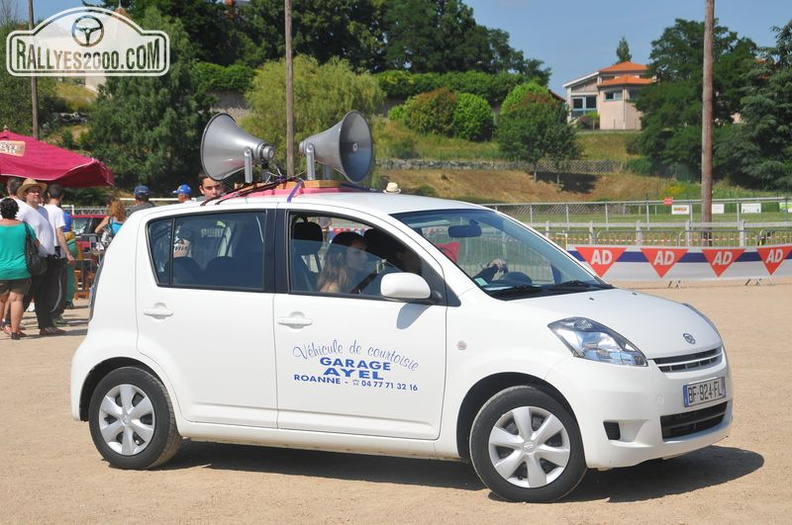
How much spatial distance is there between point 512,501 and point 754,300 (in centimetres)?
1425

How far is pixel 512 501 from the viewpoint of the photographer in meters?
6.38

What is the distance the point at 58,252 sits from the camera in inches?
627

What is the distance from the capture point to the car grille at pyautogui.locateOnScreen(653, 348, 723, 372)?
6195 mm

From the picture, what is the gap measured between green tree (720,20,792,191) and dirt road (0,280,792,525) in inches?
2646

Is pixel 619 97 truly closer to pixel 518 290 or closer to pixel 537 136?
pixel 537 136

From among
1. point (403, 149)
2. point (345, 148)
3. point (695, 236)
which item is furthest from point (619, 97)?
point (345, 148)

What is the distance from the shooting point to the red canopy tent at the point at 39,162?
65.5 ft

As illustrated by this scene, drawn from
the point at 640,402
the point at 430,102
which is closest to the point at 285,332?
the point at 640,402

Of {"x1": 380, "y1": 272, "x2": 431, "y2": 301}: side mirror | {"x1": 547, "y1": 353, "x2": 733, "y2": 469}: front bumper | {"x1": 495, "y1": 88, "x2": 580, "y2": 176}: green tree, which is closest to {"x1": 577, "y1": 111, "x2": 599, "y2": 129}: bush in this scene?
{"x1": 495, "y1": 88, "x2": 580, "y2": 176}: green tree

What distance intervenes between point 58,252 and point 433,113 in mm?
79255

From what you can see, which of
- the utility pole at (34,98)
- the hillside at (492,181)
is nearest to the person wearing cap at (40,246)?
the utility pole at (34,98)

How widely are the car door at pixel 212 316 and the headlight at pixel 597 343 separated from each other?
6.04 feet

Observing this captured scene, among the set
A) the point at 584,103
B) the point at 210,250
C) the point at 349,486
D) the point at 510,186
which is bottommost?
the point at 349,486

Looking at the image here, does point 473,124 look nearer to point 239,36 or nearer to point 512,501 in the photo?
point 239,36
